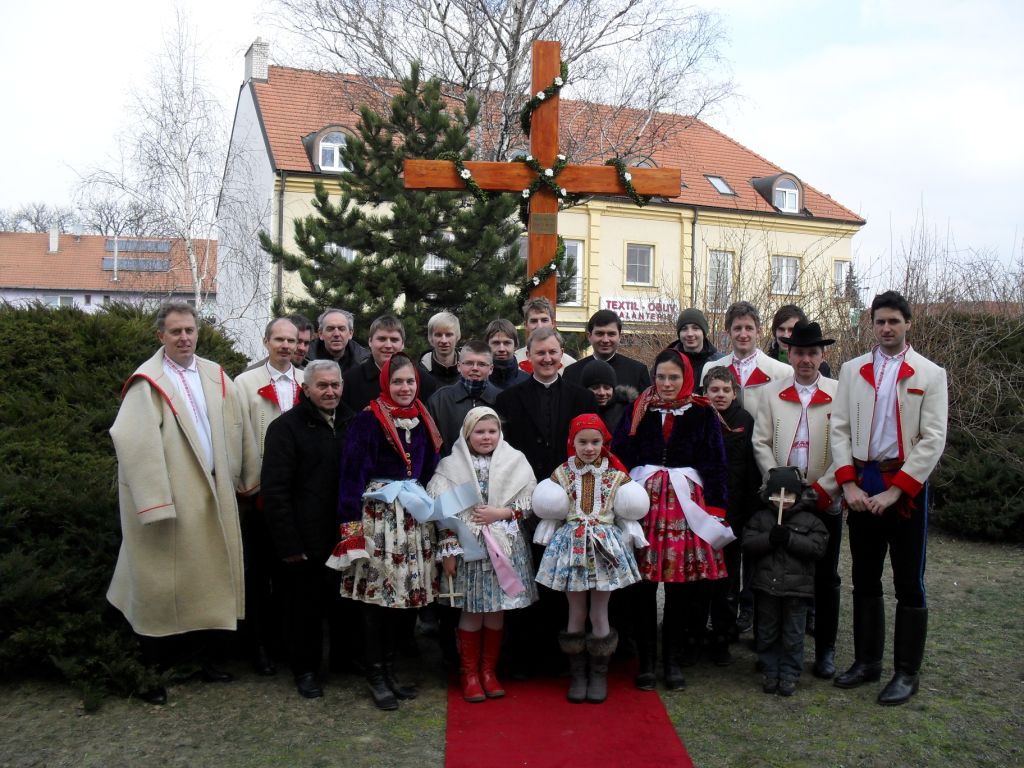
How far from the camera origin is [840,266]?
2864cm

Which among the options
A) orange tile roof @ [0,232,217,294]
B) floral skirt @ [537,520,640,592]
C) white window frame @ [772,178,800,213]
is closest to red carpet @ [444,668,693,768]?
floral skirt @ [537,520,640,592]

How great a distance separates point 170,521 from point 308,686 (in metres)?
1.15

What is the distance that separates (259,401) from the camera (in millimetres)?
5449

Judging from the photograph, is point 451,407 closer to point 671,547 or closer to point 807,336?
point 671,547

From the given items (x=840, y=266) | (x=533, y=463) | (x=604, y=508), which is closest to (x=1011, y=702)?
(x=604, y=508)

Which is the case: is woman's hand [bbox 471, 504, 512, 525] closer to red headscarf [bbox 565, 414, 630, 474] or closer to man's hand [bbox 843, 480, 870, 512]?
red headscarf [bbox 565, 414, 630, 474]

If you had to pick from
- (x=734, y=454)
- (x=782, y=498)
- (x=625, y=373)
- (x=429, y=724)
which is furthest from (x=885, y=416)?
(x=429, y=724)

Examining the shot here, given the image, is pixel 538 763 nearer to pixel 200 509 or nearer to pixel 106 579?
pixel 200 509

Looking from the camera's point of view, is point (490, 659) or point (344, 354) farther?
point (344, 354)

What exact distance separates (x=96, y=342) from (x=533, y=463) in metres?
Answer: 3.34

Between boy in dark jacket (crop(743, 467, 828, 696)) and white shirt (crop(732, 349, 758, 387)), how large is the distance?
103 cm

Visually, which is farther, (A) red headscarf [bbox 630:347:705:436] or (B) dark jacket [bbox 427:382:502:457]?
(B) dark jacket [bbox 427:382:502:457]

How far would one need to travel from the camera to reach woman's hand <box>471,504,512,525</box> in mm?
4879

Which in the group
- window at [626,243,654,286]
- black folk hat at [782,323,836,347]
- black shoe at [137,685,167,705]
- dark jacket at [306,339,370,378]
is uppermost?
window at [626,243,654,286]
